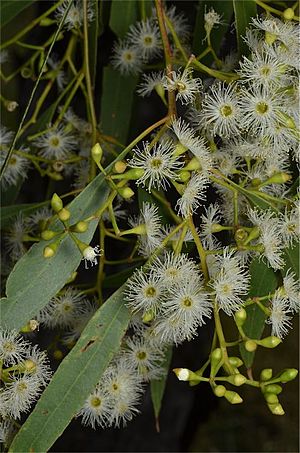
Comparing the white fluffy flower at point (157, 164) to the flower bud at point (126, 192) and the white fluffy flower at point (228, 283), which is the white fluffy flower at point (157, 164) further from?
the white fluffy flower at point (228, 283)

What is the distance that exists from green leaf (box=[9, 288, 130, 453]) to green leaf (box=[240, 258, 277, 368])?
23 centimetres

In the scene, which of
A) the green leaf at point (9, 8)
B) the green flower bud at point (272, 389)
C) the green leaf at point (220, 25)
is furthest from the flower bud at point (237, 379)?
the green leaf at point (9, 8)

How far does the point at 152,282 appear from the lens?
3.99 ft

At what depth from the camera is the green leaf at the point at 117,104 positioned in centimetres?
176

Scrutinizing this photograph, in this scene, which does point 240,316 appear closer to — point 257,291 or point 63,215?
point 257,291

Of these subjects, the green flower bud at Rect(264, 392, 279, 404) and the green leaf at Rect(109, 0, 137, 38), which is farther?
the green leaf at Rect(109, 0, 137, 38)

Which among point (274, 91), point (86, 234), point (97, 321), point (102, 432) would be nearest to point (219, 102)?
point (274, 91)

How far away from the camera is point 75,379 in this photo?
1.25 metres

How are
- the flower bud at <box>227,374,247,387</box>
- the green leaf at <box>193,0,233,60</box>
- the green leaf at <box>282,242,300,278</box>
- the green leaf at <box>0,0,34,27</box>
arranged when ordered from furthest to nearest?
1. the green leaf at <box>0,0,34,27</box>
2. the green leaf at <box>193,0,233,60</box>
3. the green leaf at <box>282,242,300,278</box>
4. the flower bud at <box>227,374,247,387</box>

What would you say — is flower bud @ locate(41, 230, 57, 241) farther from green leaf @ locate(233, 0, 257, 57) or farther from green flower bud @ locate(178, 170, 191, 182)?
green leaf @ locate(233, 0, 257, 57)

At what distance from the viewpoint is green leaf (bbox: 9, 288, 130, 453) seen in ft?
4.02

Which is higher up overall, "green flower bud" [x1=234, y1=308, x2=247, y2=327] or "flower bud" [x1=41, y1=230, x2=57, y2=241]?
"flower bud" [x1=41, y1=230, x2=57, y2=241]

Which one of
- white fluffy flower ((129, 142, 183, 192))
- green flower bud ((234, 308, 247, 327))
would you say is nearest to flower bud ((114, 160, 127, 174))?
white fluffy flower ((129, 142, 183, 192))

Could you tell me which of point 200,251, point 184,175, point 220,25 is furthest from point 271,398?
point 220,25
